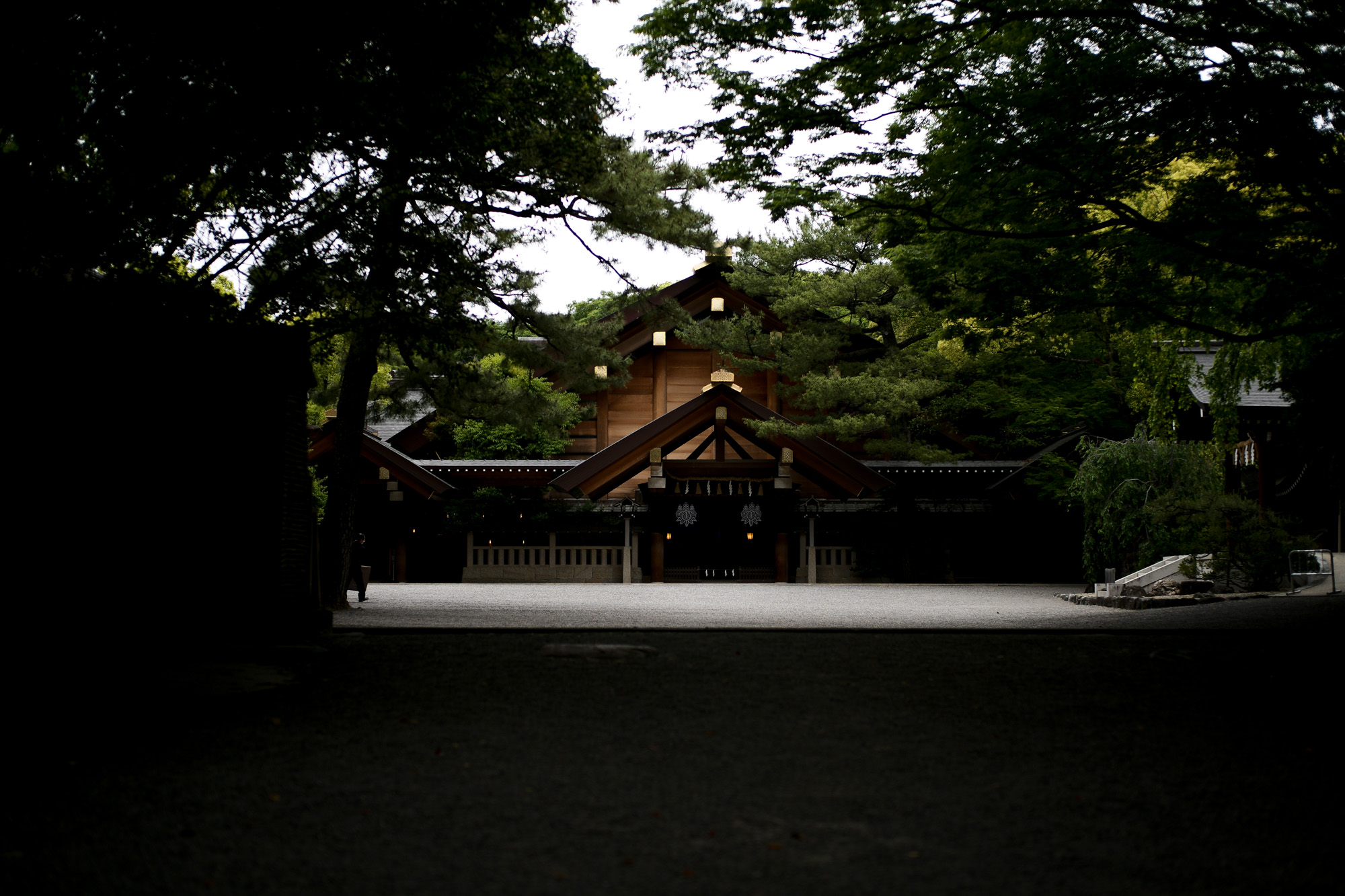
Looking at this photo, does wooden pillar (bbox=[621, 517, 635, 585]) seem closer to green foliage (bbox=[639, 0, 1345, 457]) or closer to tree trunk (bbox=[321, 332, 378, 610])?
tree trunk (bbox=[321, 332, 378, 610])

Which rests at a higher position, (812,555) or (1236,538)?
(1236,538)

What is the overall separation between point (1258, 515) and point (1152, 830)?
13.1m

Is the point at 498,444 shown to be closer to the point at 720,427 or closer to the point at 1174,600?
the point at 720,427

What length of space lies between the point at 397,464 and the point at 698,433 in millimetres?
7170

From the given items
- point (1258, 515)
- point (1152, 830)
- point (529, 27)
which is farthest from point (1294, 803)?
point (1258, 515)

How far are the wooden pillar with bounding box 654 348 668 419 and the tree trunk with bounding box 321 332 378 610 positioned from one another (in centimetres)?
1323

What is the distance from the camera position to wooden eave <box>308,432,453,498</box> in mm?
24578

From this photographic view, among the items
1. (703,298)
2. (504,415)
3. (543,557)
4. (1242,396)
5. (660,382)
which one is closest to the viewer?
(504,415)

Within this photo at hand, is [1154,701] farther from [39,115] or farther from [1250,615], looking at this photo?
[39,115]

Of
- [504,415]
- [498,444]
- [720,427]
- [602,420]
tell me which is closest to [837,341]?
[720,427]

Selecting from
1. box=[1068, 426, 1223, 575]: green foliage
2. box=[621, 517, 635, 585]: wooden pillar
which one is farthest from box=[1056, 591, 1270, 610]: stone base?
box=[621, 517, 635, 585]: wooden pillar

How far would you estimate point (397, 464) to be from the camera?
81.7ft

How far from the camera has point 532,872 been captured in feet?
11.6

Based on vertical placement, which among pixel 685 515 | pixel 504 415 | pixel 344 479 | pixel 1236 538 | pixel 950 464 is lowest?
pixel 1236 538
